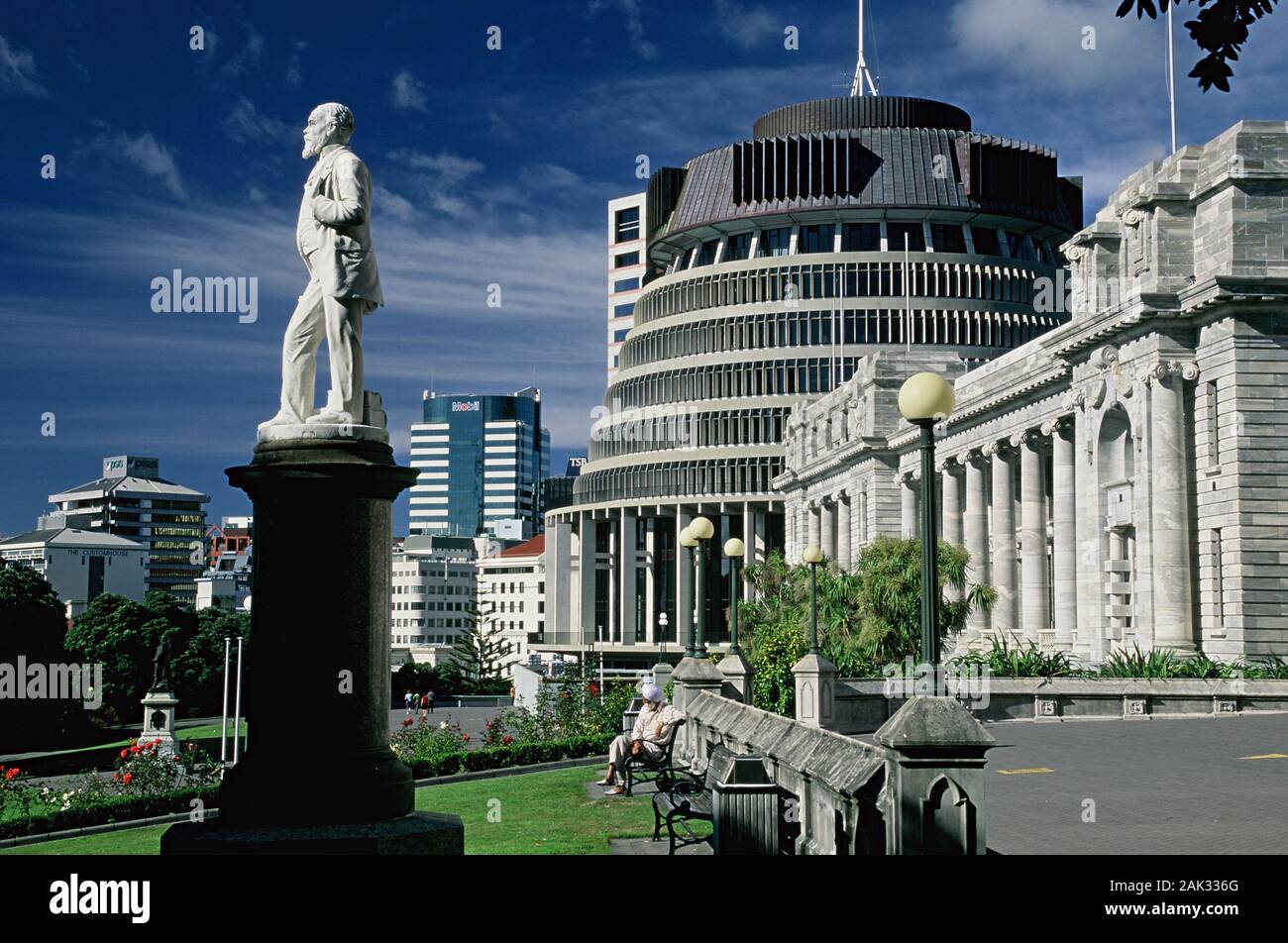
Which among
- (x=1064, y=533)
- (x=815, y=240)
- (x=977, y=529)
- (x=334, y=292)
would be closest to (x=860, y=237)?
(x=815, y=240)

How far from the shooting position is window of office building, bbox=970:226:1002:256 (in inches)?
4392

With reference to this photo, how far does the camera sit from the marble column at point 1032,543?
57.8 meters

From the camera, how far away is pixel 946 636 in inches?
1946

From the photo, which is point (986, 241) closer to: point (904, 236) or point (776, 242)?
point (904, 236)

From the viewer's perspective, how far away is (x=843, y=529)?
8475 cm

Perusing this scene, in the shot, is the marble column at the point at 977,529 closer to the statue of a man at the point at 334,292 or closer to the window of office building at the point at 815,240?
the window of office building at the point at 815,240

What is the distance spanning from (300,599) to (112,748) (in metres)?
68.0

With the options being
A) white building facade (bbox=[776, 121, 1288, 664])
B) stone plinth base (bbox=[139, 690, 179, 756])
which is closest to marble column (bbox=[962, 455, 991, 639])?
white building facade (bbox=[776, 121, 1288, 664])

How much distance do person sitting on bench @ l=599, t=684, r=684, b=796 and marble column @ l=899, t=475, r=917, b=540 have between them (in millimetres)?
53225

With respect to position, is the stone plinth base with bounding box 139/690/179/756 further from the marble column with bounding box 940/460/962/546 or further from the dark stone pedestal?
the dark stone pedestal
